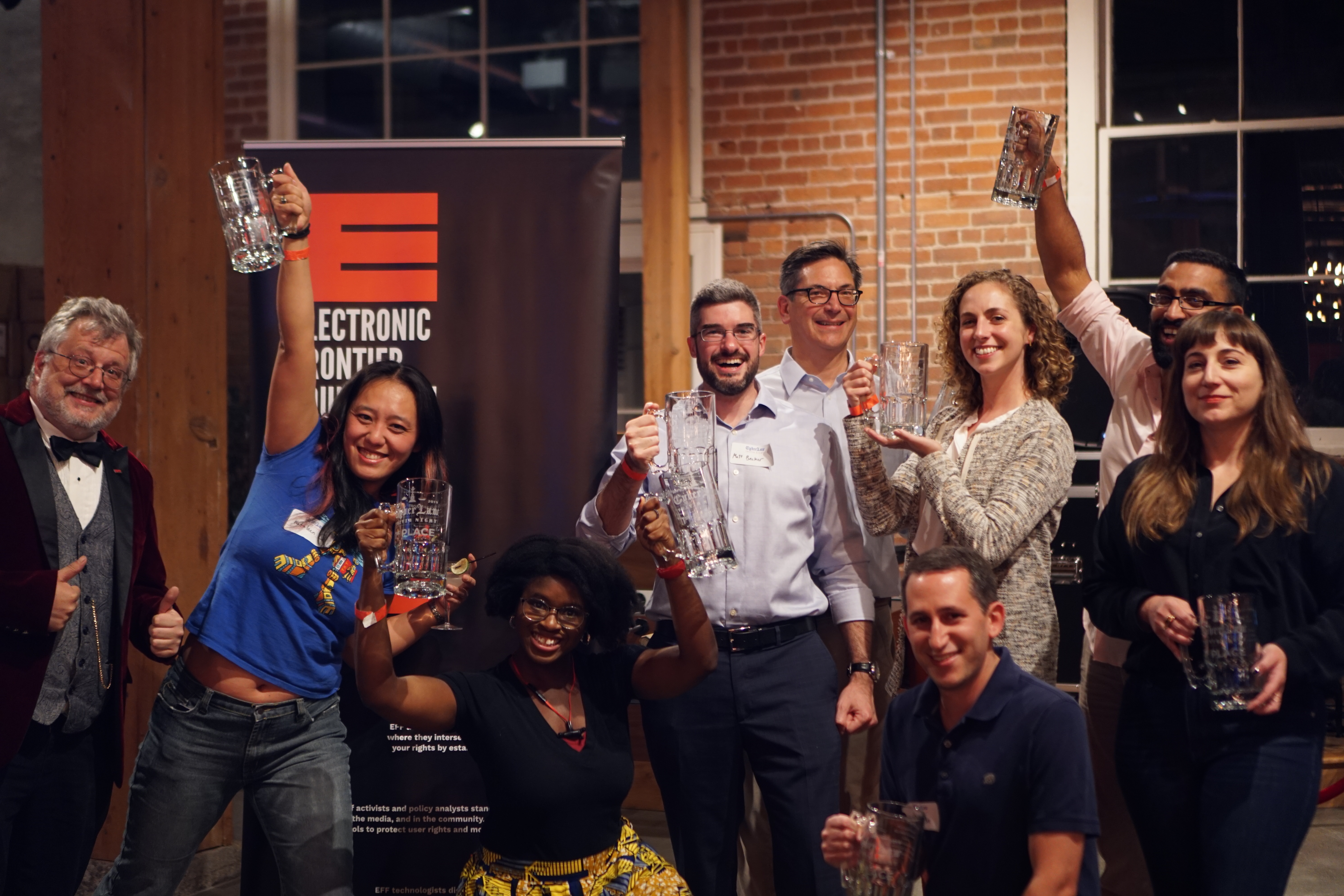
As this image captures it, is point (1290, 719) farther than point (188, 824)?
No

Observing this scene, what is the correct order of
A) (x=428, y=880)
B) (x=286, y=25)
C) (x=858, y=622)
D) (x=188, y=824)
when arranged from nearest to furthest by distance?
(x=188, y=824) < (x=858, y=622) < (x=428, y=880) < (x=286, y=25)

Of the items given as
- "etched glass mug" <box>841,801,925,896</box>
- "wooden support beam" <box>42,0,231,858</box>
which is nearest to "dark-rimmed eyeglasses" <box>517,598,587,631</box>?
"etched glass mug" <box>841,801,925,896</box>

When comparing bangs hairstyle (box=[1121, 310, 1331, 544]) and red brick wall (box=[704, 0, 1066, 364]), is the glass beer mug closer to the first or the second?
bangs hairstyle (box=[1121, 310, 1331, 544])

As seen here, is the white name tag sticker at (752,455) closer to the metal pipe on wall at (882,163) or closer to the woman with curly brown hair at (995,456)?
the woman with curly brown hair at (995,456)

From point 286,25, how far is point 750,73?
2534 millimetres

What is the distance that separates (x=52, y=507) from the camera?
2.45 metres

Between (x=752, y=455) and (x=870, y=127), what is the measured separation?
296 cm

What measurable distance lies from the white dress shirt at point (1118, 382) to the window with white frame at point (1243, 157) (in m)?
2.55

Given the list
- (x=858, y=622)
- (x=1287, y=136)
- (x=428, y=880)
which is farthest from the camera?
(x=1287, y=136)

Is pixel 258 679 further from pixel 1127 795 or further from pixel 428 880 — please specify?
pixel 1127 795

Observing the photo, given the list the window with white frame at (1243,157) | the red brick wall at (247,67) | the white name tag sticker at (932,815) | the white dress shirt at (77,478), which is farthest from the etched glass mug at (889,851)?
the red brick wall at (247,67)

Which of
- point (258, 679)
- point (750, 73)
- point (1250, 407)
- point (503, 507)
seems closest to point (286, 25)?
point (750, 73)

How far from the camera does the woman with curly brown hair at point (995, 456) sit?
7.88 feet

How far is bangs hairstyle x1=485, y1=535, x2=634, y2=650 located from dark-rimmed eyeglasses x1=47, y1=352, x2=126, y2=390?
920mm
